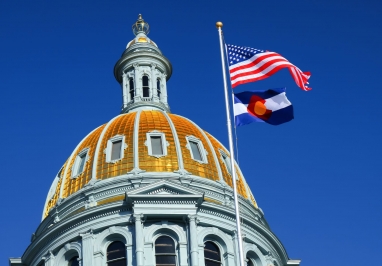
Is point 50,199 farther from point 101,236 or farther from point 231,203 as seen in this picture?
point 231,203

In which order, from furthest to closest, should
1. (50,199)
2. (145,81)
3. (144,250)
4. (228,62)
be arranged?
1. (145,81)
2. (50,199)
3. (144,250)
4. (228,62)

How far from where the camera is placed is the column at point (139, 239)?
2080 inches

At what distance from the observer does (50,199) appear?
61.8m

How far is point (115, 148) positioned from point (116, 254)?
7841mm

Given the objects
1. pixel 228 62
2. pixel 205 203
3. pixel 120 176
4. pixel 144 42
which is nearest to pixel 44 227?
pixel 120 176

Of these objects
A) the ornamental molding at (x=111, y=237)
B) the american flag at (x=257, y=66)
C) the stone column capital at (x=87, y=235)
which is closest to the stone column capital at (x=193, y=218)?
the ornamental molding at (x=111, y=237)

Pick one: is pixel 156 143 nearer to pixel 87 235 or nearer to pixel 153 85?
pixel 87 235

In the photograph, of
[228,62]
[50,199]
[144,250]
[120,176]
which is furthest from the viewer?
[50,199]

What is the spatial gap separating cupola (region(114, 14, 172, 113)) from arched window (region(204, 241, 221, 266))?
13423 millimetres

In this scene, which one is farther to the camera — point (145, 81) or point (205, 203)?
point (145, 81)

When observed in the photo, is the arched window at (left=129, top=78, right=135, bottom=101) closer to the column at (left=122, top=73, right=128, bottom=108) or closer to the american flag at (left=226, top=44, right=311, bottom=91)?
the column at (left=122, top=73, right=128, bottom=108)

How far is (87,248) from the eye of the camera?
54.8m

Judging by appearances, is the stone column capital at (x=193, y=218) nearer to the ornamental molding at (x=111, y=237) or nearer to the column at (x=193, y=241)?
the column at (x=193, y=241)

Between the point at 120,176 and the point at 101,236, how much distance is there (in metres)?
4.36
